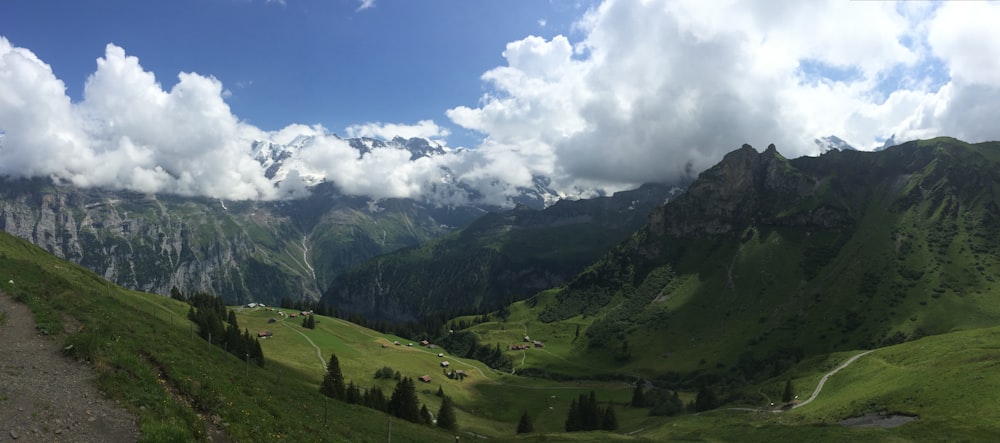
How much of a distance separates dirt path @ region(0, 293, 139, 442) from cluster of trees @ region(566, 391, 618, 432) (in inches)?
3958

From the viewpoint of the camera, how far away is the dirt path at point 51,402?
22641mm

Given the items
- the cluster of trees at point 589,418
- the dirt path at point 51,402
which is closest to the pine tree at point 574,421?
the cluster of trees at point 589,418

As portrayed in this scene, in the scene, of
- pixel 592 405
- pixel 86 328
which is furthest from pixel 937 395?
pixel 86 328

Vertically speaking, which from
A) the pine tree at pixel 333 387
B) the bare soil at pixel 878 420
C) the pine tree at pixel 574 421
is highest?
the bare soil at pixel 878 420

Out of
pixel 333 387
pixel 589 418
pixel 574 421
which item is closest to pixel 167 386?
pixel 333 387

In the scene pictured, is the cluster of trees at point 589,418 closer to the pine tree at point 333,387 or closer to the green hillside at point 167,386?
the pine tree at point 333,387

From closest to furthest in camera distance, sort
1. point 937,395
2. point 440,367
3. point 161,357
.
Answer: point 161,357 < point 937,395 < point 440,367

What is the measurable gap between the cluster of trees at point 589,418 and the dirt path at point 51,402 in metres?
101

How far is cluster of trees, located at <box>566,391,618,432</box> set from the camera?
112m

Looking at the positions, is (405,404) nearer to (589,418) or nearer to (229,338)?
(229,338)

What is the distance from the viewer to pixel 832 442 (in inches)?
2589

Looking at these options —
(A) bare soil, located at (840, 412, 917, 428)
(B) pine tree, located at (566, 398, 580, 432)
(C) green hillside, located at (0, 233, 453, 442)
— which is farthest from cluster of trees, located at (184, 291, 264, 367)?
(A) bare soil, located at (840, 412, 917, 428)

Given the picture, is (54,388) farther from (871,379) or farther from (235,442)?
(871,379)

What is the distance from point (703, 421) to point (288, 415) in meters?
87.5
